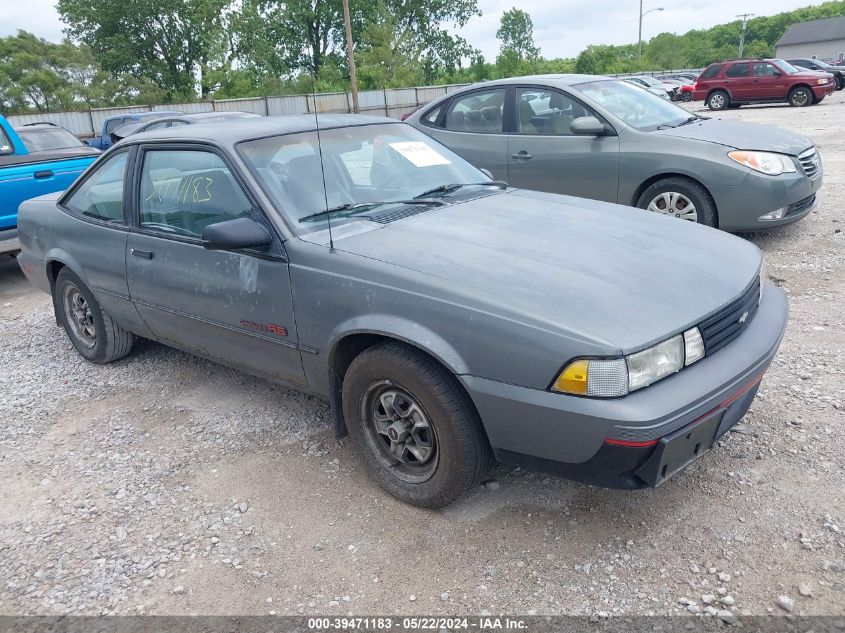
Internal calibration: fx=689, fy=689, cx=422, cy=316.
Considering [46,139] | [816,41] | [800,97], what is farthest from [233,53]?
[816,41]

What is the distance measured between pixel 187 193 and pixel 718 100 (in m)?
25.7

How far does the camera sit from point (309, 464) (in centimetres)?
337

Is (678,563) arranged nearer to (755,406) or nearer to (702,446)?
(702,446)

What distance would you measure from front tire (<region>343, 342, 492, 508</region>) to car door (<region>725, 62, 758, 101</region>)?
25.6 m

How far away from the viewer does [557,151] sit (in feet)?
21.4

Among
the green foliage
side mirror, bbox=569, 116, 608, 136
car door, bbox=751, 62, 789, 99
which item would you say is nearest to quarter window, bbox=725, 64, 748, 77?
car door, bbox=751, 62, 789, 99

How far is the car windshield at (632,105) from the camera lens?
640 cm

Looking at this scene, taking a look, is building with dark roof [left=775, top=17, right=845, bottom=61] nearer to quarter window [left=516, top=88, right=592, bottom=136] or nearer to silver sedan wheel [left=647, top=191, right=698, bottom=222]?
quarter window [left=516, top=88, right=592, bottom=136]

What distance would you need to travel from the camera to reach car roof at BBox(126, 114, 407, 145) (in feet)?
11.5

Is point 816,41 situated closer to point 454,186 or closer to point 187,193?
point 454,186

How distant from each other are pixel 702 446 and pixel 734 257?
982mm

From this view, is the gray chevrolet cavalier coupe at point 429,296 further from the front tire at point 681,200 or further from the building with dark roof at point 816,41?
the building with dark roof at point 816,41

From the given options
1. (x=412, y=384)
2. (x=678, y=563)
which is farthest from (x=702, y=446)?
(x=412, y=384)

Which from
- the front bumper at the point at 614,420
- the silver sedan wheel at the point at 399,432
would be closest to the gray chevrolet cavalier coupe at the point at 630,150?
the front bumper at the point at 614,420
